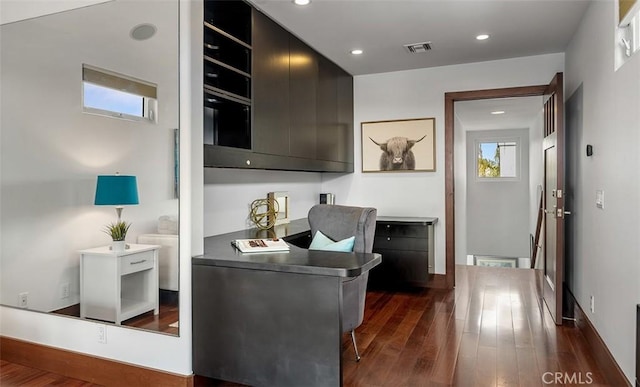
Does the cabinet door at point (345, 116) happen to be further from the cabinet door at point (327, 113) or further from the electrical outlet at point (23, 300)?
the electrical outlet at point (23, 300)

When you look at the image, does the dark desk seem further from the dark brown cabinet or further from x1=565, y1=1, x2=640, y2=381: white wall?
the dark brown cabinet

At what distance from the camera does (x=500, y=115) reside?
6980 mm

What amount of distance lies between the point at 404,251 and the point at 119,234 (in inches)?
114

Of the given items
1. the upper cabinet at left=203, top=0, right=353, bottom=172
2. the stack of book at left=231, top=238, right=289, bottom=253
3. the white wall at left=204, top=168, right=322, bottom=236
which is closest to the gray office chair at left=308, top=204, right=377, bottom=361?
the stack of book at left=231, top=238, right=289, bottom=253

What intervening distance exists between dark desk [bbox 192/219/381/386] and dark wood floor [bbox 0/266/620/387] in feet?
1.04

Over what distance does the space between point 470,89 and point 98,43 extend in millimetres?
3619

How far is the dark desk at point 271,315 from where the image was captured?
2008mm

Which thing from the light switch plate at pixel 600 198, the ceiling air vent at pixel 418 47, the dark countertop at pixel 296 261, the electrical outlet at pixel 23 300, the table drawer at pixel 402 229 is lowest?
the electrical outlet at pixel 23 300

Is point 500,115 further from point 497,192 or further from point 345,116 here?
point 345,116

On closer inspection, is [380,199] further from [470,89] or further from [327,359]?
[327,359]

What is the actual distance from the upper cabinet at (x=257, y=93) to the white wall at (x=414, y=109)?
3.44 feet

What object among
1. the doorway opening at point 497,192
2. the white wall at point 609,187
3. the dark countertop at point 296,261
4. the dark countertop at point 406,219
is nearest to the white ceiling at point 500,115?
the doorway opening at point 497,192

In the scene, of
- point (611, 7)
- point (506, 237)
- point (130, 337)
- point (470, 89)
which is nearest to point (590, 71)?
point (611, 7)

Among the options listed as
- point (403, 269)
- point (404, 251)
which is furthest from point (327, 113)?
point (403, 269)
